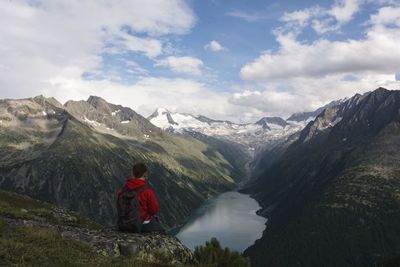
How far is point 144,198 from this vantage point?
24453 millimetres

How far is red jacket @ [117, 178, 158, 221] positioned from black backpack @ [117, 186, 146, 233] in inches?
8.5

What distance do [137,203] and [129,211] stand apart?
0.96m

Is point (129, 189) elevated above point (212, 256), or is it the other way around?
point (129, 189)

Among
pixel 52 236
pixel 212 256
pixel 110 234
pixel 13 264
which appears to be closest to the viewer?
pixel 13 264

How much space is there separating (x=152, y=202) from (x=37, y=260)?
726 centimetres

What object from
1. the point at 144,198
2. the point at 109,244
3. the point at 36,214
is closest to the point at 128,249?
the point at 109,244

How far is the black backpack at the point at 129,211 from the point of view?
79.3ft

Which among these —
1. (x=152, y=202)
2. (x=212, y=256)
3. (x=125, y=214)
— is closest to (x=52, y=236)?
(x=125, y=214)

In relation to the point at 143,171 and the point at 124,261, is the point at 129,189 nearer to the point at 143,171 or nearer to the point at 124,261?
the point at 143,171

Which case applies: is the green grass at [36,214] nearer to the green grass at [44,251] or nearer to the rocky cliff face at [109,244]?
the rocky cliff face at [109,244]

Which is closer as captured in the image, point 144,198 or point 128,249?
point 144,198

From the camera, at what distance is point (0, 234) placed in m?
22.8

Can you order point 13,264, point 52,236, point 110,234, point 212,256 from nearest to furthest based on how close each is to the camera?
point 13,264 < point 52,236 < point 110,234 < point 212,256

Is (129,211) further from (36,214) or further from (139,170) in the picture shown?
(36,214)
